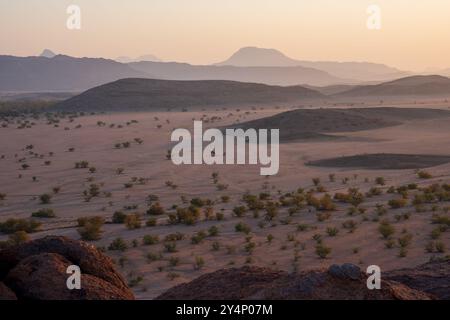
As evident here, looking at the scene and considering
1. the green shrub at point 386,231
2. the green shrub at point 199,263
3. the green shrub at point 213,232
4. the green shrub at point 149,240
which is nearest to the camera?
the green shrub at point 199,263

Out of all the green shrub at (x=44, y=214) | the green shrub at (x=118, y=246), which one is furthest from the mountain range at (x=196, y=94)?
the green shrub at (x=118, y=246)

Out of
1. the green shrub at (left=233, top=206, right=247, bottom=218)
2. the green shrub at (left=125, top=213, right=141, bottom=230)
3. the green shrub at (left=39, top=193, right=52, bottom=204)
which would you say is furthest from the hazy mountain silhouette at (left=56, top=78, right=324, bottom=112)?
the green shrub at (left=125, top=213, right=141, bottom=230)

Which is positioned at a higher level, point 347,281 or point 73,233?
point 347,281

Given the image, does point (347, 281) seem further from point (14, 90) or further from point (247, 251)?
point (14, 90)

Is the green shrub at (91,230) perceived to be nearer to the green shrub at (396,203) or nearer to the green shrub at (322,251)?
the green shrub at (322,251)

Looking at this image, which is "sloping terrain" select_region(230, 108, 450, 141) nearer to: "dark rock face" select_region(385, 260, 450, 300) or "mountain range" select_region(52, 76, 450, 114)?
"dark rock face" select_region(385, 260, 450, 300)

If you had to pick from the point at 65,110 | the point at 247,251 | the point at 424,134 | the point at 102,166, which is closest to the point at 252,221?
the point at 247,251

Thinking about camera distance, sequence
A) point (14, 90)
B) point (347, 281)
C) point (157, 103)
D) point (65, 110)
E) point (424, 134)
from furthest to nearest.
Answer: point (14, 90), point (157, 103), point (65, 110), point (424, 134), point (347, 281)
